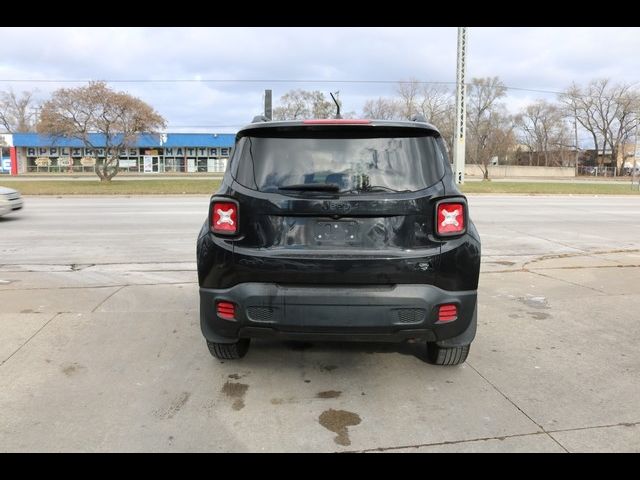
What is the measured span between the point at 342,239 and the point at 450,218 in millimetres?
702

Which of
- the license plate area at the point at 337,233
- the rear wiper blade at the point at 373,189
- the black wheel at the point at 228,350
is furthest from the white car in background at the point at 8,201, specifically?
the rear wiper blade at the point at 373,189

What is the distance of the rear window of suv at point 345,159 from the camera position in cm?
330

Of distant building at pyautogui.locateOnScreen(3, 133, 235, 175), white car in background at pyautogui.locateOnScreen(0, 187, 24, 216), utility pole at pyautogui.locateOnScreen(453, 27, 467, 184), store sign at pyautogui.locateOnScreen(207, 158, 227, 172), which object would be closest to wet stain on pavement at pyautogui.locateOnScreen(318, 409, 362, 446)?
white car in background at pyautogui.locateOnScreen(0, 187, 24, 216)

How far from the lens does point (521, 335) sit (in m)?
4.83

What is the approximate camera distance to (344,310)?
10.5 ft

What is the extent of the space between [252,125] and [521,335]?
3154 millimetres

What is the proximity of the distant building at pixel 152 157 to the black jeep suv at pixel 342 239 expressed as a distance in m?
54.1

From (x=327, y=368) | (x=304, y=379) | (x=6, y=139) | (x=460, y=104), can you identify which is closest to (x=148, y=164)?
(x=6, y=139)

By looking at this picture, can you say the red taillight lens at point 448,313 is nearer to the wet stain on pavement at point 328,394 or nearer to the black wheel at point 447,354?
the black wheel at point 447,354

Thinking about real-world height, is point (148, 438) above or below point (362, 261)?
below

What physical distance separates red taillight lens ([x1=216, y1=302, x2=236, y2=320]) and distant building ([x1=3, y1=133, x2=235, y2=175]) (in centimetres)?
5411

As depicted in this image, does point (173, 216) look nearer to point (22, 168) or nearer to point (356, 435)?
point (356, 435)

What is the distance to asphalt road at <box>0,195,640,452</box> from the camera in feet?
9.81

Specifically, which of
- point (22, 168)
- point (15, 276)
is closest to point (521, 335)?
point (15, 276)
